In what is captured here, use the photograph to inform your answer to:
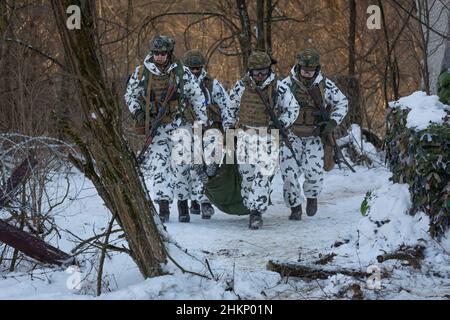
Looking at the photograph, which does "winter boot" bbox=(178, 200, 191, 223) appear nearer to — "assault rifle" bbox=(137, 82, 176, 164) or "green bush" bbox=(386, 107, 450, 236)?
"assault rifle" bbox=(137, 82, 176, 164)

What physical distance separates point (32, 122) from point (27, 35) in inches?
92.0

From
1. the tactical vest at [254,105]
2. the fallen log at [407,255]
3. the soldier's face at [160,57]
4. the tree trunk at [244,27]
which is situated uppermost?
the tree trunk at [244,27]

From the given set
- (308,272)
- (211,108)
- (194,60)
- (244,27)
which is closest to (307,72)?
(211,108)

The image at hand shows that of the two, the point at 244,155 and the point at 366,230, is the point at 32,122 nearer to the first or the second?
the point at 244,155

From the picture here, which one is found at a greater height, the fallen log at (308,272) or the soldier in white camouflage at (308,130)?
the soldier in white camouflage at (308,130)

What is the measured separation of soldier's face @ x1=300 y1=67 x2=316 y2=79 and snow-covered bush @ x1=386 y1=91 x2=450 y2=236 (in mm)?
2592

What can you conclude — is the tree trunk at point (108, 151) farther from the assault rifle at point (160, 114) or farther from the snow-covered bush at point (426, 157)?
the assault rifle at point (160, 114)

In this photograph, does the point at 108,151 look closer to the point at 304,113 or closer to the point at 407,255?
the point at 407,255

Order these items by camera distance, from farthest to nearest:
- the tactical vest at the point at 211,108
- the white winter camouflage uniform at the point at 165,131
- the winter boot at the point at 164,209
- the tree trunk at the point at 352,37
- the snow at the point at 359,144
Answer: the tree trunk at the point at 352,37, the snow at the point at 359,144, the tactical vest at the point at 211,108, the winter boot at the point at 164,209, the white winter camouflage uniform at the point at 165,131

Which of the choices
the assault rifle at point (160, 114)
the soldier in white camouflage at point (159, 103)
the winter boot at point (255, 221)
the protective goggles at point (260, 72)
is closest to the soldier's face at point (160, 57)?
the soldier in white camouflage at point (159, 103)

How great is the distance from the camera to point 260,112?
336 inches

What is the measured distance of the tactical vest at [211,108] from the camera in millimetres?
9398

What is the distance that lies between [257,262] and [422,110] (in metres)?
1.78

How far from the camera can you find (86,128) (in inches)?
193
